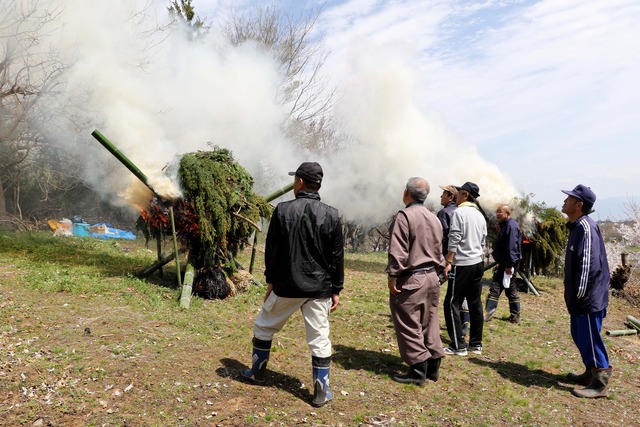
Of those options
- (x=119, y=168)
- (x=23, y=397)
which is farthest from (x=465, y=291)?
(x=119, y=168)

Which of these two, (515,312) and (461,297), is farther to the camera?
(515,312)

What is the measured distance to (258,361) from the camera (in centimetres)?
466

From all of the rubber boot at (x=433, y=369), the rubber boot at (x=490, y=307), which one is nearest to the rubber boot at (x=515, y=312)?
the rubber boot at (x=490, y=307)

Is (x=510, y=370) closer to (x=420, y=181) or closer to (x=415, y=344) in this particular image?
(x=415, y=344)

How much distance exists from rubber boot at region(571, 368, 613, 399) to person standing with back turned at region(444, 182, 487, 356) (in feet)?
4.40

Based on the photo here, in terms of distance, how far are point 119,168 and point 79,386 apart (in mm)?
7038

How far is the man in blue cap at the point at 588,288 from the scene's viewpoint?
4980 millimetres

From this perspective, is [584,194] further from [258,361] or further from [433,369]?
[258,361]

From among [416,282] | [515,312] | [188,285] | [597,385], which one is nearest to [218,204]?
[188,285]

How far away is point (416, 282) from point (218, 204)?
424 cm

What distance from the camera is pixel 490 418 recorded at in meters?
4.50

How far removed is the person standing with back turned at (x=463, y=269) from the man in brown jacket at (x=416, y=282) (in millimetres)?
899

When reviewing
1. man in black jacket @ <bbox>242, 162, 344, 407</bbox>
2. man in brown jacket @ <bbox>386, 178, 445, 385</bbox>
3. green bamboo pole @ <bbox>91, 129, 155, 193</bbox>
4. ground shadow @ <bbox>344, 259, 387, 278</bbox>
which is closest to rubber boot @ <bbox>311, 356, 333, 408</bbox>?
man in black jacket @ <bbox>242, 162, 344, 407</bbox>

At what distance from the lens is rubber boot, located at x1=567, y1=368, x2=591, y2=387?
545 centimetres
